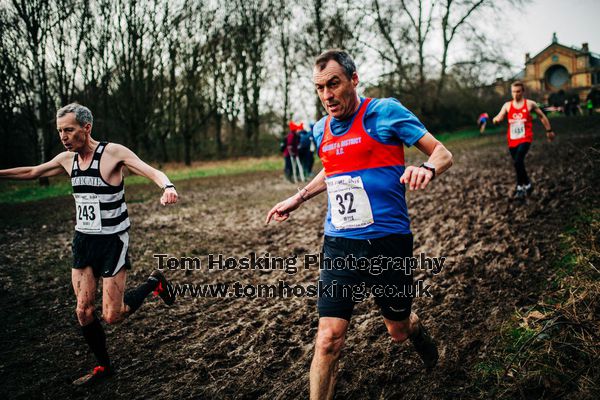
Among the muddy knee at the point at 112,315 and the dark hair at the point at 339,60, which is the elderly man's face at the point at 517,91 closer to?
the dark hair at the point at 339,60

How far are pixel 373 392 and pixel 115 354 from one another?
2.46 meters

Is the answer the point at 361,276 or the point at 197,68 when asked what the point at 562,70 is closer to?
the point at 197,68

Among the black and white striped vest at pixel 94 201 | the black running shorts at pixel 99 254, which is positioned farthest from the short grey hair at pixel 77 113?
the black running shorts at pixel 99 254

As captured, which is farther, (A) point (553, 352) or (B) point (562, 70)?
(B) point (562, 70)

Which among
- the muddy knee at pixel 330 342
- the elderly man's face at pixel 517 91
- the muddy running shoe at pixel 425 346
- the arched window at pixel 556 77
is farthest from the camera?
the arched window at pixel 556 77

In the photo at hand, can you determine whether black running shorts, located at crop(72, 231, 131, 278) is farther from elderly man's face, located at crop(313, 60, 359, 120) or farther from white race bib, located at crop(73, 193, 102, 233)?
elderly man's face, located at crop(313, 60, 359, 120)

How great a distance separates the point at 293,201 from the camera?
123 inches

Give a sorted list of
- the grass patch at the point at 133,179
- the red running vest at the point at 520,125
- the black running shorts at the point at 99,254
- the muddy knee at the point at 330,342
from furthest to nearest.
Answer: the grass patch at the point at 133,179
the red running vest at the point at 520,125
the black running shorts at the point at 99,254
the muddy knee at the point at 330,342

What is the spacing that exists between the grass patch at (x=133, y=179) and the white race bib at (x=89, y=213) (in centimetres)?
1323

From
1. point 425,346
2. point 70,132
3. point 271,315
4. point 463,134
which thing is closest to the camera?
point 425,346

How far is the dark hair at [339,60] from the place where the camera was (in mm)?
2619

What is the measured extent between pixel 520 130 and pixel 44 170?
25.7 feet

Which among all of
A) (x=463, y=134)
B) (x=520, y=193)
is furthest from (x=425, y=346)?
(x=463, y=134)

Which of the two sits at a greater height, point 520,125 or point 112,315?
point 520,125
